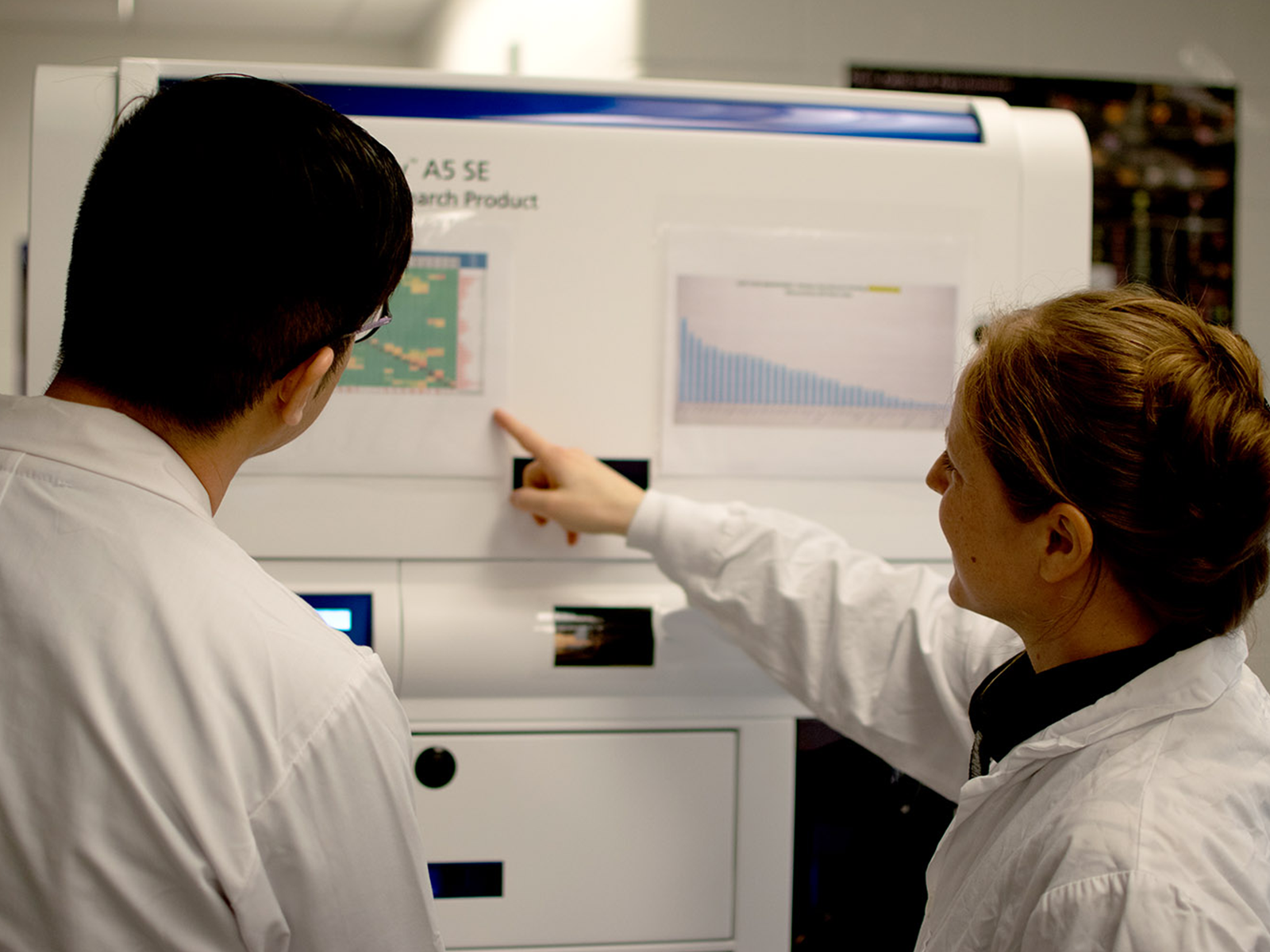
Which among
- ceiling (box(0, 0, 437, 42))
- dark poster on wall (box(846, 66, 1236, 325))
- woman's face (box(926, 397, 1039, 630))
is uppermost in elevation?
ceiling (box(0, 0, 437, 42))

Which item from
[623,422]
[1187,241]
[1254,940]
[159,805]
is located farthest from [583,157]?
[1187,241]

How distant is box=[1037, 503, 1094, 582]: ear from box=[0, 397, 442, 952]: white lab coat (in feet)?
1.68

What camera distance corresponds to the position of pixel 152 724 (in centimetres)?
60

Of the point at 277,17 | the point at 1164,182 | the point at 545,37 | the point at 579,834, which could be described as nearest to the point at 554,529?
the point at 579,834

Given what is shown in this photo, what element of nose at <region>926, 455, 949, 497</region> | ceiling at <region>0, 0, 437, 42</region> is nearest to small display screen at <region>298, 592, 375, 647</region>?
nose at <region>926, 455, 949, 497</region>

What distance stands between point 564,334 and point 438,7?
3.23 metres

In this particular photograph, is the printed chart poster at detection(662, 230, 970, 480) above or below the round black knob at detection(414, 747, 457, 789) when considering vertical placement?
above

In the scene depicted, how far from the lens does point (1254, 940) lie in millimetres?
651

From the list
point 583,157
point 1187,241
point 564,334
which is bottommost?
point 564,334

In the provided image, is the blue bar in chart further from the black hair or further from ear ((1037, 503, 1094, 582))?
the black hair

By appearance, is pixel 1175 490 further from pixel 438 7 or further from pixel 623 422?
pixel 438 7

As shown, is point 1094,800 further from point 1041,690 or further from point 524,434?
point 524,434

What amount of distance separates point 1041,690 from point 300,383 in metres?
0.63

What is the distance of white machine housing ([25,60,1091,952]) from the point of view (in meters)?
1.17
